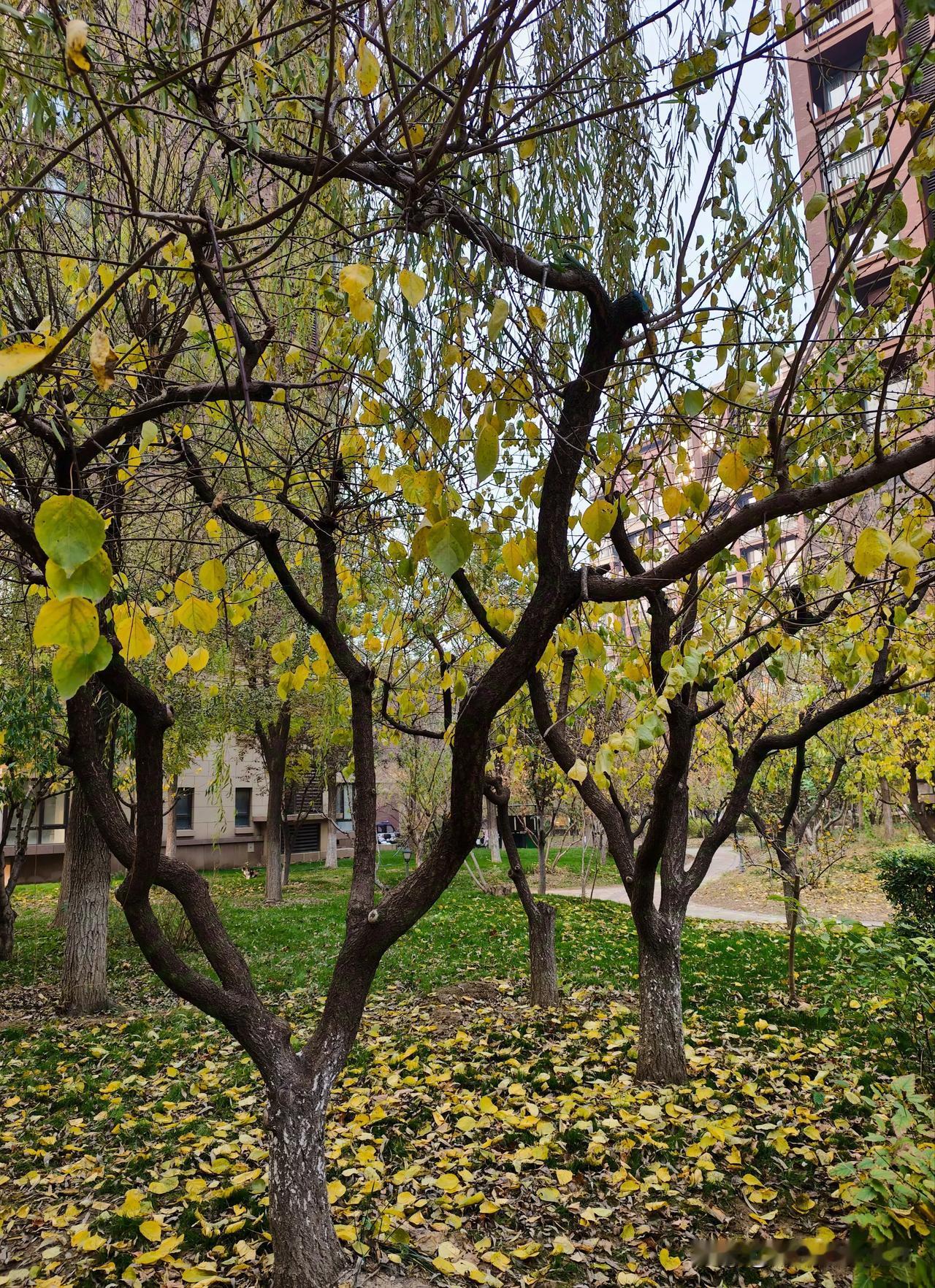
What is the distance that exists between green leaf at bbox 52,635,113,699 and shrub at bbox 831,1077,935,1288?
1403 millimetres

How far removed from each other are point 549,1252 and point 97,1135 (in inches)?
103

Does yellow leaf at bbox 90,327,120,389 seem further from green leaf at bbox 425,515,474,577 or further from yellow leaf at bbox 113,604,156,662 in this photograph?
yellow leaf at bbox 113,604,156,662

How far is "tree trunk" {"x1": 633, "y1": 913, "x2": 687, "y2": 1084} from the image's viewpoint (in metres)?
4.45

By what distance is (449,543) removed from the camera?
1.48 meters

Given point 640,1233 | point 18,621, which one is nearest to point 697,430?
point 640,1233

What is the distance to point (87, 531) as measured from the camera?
1.10 meters

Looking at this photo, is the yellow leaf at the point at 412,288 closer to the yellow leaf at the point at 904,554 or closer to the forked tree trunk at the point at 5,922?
the yellow leaf at the point at 904,554

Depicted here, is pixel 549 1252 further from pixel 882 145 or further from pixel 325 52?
pixel 325 52

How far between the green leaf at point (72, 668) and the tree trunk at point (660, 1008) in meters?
3.87

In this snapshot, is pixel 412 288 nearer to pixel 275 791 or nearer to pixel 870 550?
pixel 870 550

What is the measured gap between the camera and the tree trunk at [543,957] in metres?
6.21

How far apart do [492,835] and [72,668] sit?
24.5 meters

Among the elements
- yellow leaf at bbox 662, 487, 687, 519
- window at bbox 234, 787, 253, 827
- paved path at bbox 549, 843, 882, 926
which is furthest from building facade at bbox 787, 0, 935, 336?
window at bbox 234, 787, 253, 827

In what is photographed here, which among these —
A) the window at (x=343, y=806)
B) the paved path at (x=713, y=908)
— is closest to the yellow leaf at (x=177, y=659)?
the paved path at (x=713, y=908)
